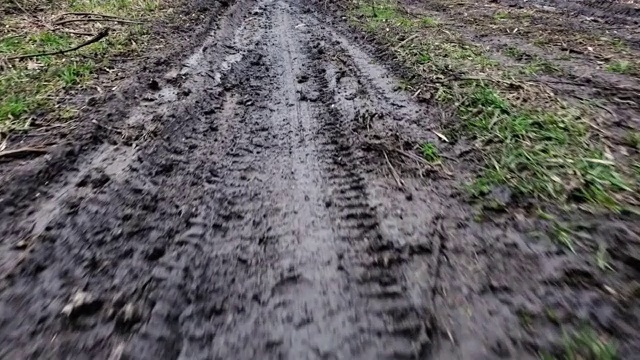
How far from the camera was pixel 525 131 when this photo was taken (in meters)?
2.28

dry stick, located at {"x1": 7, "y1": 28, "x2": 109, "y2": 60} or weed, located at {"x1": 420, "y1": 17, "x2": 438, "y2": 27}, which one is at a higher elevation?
weed, located at {"x1": 420, "y1": 17, "x2": 438, "y2": 27}

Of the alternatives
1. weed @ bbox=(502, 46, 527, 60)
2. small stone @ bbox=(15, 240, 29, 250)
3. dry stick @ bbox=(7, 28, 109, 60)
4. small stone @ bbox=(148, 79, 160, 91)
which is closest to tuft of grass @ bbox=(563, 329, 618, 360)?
small stone @ bbox=(15, 240, 29, 250)

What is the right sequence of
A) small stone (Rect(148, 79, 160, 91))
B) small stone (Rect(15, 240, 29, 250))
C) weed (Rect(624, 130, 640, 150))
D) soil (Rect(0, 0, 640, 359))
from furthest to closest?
small stone (Rect(148, 79, 160, 91))
weed (Rect(624, 130, 640, 150))
small stone (Rect(15, 240, 29, 250))
soil (Rect(0, 0, 640, 359))

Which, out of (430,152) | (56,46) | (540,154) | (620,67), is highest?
(620,67)

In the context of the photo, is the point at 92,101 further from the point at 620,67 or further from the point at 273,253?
the point at 620,67

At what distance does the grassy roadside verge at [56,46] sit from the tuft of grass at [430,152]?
2329 mm

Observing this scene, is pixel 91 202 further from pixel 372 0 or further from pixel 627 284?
pixel 372 0

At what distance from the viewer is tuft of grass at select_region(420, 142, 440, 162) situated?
7.07 ft

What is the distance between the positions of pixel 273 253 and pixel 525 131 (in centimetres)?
178

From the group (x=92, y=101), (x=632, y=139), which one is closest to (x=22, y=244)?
(x=92, y=101)

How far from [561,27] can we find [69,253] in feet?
18.8

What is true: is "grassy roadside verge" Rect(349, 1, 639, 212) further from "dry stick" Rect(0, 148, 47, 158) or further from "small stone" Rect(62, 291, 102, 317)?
"dry stick" Rect(0, 148, 47, 158)

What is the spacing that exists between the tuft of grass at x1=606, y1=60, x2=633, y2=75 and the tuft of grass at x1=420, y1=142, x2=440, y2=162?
2142 mm

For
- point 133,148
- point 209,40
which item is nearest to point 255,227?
point 133,148
